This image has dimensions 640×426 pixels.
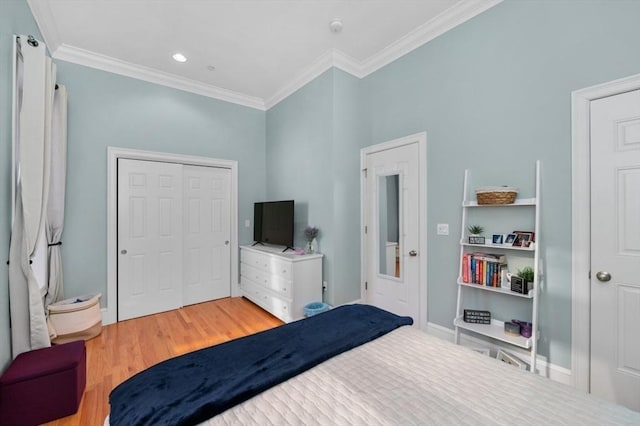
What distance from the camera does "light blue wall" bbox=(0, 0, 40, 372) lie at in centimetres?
184

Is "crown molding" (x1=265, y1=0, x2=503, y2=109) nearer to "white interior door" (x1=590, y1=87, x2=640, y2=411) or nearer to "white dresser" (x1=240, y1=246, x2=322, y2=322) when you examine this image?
"white interior door" (x1=590, y1=87, x2=640, y2=411)

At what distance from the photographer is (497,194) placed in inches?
82.2

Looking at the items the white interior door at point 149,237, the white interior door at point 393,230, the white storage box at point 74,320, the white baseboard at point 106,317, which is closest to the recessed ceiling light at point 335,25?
the white interior door at point 393,230

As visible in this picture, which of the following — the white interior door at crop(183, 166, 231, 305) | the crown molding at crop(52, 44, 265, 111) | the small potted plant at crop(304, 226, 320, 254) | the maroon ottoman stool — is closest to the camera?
the maroon ottoman stool

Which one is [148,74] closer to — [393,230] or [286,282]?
[286,282]

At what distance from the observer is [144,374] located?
3.96ft

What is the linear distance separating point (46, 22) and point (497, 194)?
4286 mm

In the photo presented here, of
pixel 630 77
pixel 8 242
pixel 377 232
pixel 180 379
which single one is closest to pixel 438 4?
pixel 630 77

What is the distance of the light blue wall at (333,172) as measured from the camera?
321 centimetres

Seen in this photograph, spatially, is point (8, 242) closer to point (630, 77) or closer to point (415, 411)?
point (415, 411)

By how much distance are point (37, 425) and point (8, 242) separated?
127 centimetres

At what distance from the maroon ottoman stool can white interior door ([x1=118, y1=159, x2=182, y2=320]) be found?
60.5 inches

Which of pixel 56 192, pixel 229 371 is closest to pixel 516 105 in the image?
pixel 229 371

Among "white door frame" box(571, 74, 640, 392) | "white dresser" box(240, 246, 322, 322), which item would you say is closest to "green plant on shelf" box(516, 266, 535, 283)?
"white door frame" box(571, 74, 640, 392)
